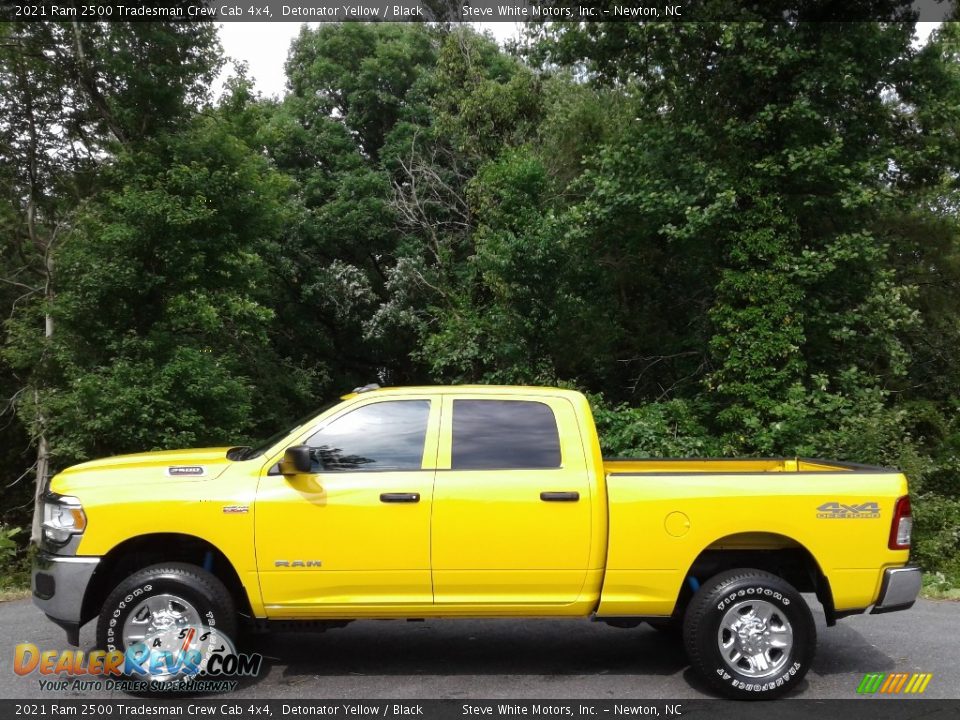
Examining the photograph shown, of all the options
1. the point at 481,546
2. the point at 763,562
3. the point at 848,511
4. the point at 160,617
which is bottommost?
the point at 160,617

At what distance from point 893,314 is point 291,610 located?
1265 cm

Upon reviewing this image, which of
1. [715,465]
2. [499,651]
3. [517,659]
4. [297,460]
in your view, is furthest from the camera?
[715,465]

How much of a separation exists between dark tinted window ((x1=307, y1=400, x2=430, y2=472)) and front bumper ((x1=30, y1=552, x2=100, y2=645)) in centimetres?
153

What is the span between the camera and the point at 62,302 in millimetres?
16250

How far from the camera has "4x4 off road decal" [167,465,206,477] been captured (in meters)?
5.50

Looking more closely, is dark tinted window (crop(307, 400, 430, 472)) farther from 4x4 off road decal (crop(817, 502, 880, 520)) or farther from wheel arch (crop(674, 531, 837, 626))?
4x4 off road decal (crop(817, 502, 880, 520))

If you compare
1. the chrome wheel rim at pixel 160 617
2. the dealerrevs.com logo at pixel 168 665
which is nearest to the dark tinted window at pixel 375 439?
the chrome wheel rim at pixel 160 617

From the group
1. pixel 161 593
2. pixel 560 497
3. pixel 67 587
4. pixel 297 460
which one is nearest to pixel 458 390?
pixel 560 497

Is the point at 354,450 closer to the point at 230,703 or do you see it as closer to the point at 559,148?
the point at 230,703

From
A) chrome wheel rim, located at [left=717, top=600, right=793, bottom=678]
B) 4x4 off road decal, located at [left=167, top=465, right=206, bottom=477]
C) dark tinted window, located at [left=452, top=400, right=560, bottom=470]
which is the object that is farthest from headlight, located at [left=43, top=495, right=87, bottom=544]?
chrome wheel rim, located at [left=717, top=600, right=793, bottom=678]

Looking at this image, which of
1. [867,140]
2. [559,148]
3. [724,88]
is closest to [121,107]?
[559,148]

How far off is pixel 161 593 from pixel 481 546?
1984 mm

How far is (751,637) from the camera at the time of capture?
536 cm

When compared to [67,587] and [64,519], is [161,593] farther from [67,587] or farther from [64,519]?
[64,519]
